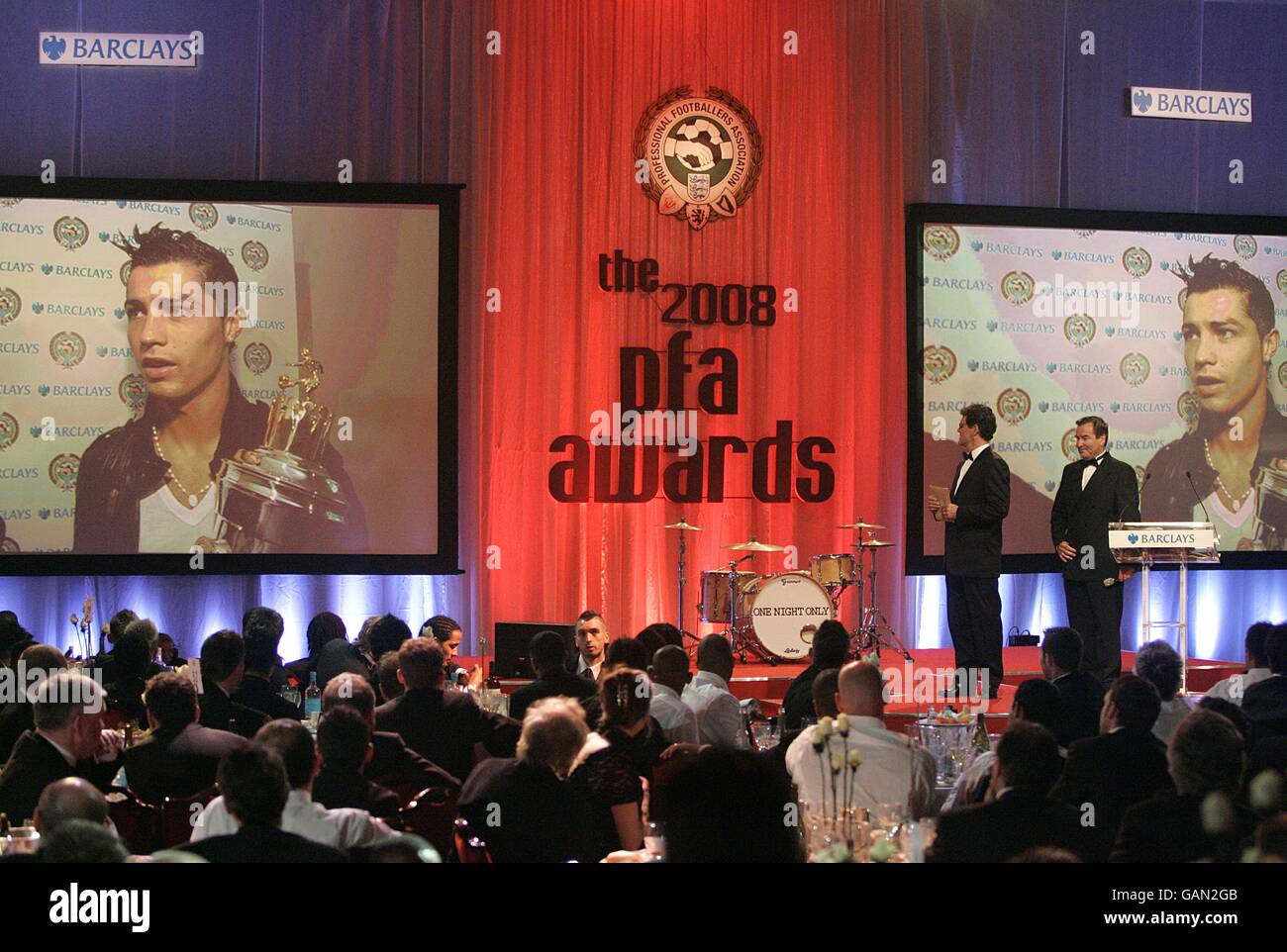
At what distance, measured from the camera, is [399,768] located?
4.57 m

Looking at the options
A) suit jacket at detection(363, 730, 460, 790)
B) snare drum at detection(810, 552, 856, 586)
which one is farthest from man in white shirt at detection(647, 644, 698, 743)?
snare drum at detection(810, 552, 856, 586)

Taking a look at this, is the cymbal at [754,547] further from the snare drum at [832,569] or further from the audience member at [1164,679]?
the audience member at [1164,679]

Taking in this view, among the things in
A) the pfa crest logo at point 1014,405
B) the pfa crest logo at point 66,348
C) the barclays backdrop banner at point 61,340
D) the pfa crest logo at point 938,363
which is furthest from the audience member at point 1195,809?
the pfa crest logo at point 66,348

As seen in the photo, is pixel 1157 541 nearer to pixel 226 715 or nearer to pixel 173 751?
pixel 226 715

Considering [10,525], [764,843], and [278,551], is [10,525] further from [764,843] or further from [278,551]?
[764,843]

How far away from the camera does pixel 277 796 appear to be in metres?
3.07

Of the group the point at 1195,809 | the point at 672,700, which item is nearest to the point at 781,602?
the point at 672,700

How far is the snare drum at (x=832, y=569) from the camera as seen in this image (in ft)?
29.9

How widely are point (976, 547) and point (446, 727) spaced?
3676mm

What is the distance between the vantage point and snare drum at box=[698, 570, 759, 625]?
8.95m

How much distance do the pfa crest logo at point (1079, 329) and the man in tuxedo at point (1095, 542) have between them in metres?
2.43

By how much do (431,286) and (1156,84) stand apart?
5511mm

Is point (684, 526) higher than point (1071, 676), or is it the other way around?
point (684, 526)

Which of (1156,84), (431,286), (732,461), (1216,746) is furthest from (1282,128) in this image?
(1216,746)
